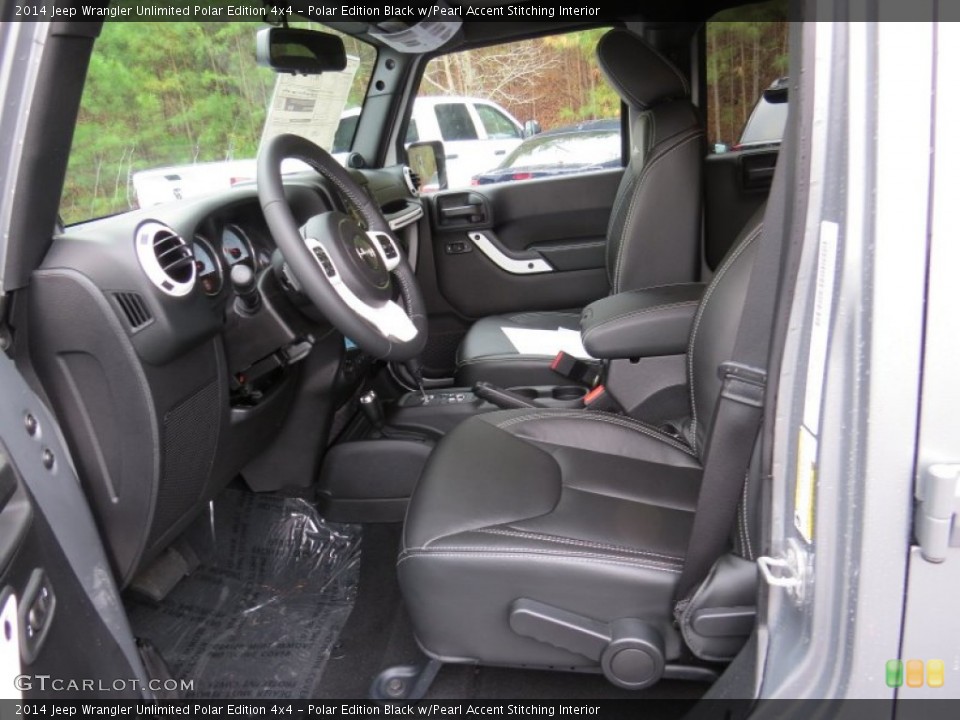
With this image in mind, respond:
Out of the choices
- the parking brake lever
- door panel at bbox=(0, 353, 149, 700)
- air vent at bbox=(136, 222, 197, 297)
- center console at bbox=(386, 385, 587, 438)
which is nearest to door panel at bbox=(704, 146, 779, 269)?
center console at bbox=(386, 385, 587, 438)

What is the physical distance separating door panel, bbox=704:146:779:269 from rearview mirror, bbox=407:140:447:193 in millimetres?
1038

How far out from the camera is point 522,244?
111 inches

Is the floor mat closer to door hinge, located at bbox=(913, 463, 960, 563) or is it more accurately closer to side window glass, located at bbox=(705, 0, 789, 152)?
door hinge, located at bbox=(913, 463, 960, 563)

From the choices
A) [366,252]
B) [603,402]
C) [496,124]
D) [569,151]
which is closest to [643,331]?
[603,402]

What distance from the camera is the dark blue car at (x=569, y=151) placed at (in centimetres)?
279

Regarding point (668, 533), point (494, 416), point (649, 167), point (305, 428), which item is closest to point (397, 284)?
point (494, 416)

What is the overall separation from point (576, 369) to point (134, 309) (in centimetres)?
119

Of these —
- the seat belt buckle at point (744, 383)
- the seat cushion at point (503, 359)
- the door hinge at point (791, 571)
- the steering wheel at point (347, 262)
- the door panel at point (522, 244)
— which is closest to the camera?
the door hinge at point (791, 571)

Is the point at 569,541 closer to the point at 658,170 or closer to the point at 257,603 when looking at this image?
the point at 257,603

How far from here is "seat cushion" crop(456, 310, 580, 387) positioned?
2000 millimetres

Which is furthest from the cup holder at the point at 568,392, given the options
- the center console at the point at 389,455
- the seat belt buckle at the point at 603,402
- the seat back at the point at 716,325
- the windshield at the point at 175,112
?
the windshield at the point at 175,112

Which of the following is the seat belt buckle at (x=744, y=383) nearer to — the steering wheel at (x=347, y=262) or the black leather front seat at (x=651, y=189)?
the steering wheel at (x=347, y=262)

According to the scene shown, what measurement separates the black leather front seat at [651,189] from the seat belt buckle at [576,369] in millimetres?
33

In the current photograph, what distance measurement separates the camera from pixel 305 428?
6.00 feet
